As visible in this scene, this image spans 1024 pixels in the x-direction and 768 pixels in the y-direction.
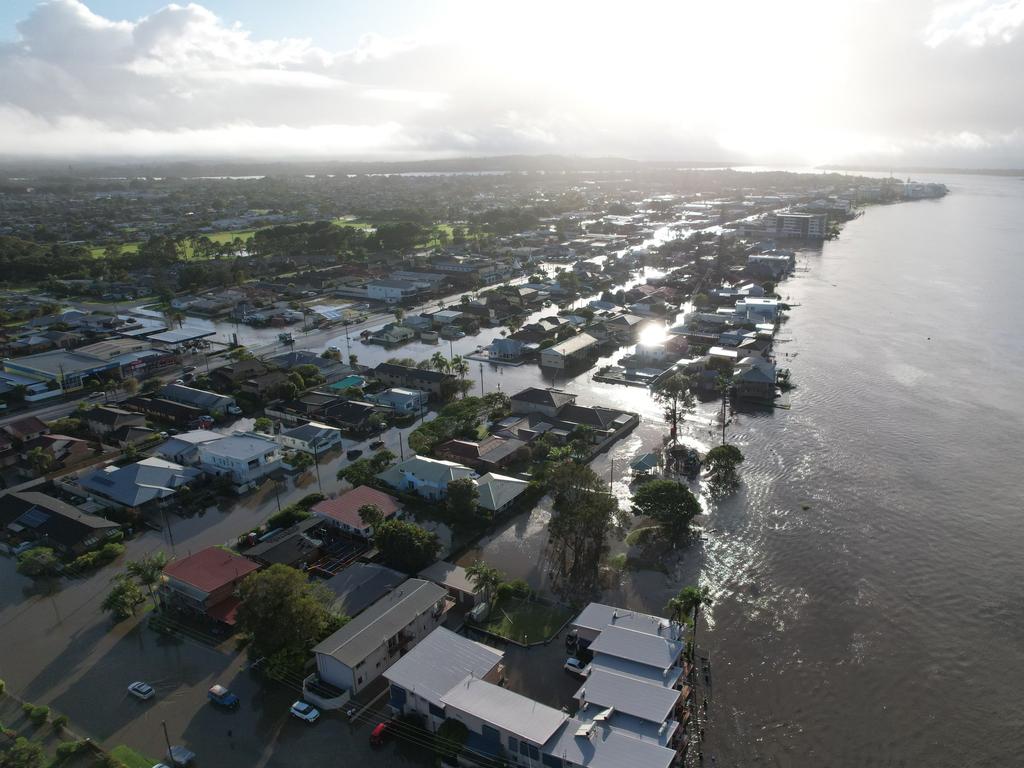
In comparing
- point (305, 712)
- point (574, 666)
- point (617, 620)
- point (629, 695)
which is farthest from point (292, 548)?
point (629, 695)

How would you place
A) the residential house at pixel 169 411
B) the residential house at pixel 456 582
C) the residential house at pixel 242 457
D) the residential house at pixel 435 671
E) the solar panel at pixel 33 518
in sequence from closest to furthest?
the residential house at pixel 435 671, the residential house at pixel 456 582, the solar panel at pixel 33 518, the residential house at pixel 242 457, the residential house at pixel 169 411

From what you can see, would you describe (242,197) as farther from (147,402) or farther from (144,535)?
(144,535)

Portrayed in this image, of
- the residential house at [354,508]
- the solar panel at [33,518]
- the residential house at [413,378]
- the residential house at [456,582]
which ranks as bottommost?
the solar panel at [33,518]

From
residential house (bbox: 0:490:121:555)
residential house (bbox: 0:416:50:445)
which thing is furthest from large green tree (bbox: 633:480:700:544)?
residential house (bbox: 0:416:50:445)

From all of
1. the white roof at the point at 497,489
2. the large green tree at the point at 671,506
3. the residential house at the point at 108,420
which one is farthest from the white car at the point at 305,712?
the residential house at the point at 108,420

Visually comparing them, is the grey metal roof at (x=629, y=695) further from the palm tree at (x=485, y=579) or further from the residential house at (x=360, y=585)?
the residential house at (x=360, y=585)

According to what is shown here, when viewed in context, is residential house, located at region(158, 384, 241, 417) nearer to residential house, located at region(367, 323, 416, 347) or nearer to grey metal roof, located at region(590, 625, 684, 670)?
residential house, located at region(367, 323, 416, 347)

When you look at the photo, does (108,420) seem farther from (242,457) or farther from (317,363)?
(317,363)

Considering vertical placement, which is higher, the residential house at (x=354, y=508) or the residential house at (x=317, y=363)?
the residential house at (x=317, y=363)
